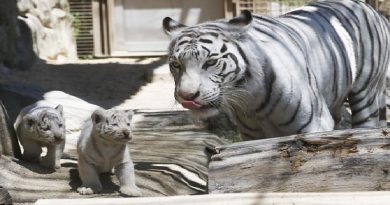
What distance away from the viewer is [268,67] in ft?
12.9

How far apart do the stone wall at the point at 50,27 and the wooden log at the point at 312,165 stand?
898 cm

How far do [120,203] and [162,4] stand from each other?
12016mm

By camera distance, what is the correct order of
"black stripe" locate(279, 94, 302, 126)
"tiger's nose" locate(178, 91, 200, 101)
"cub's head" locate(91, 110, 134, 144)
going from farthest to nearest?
"cub's head" locate(91, 110, 134, 144) → "black stripe" locate(279, 94, 302, 126) → "tiger's nose" locate(178, 91, 200, 101)

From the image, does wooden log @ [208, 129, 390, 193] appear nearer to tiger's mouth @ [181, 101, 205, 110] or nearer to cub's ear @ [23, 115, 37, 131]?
tiger's mouth @ [181, 101, 205, 110]

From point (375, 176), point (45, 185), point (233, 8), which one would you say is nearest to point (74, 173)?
point (45, 185)

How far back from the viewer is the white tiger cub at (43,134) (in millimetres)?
4520

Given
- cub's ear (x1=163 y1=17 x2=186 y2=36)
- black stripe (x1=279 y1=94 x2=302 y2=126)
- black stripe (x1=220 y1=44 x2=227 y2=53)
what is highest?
cub's ear (x1=163 y1=17 x2=186 y2=36)

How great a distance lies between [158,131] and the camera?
659cm

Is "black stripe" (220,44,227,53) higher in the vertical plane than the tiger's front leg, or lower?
higher

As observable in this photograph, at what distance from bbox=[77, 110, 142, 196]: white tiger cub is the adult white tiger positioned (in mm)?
502

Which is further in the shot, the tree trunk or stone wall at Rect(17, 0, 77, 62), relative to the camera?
stone wall at Rect(17, 0, 77, 62)

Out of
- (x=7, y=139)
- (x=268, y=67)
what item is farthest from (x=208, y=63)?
(x=7, y=139)

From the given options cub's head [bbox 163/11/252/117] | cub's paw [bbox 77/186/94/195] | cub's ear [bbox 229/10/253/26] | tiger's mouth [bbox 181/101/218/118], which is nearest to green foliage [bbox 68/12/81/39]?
cub's paw [bbox 77/186/94/195]

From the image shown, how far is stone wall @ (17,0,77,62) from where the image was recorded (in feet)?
40.4
